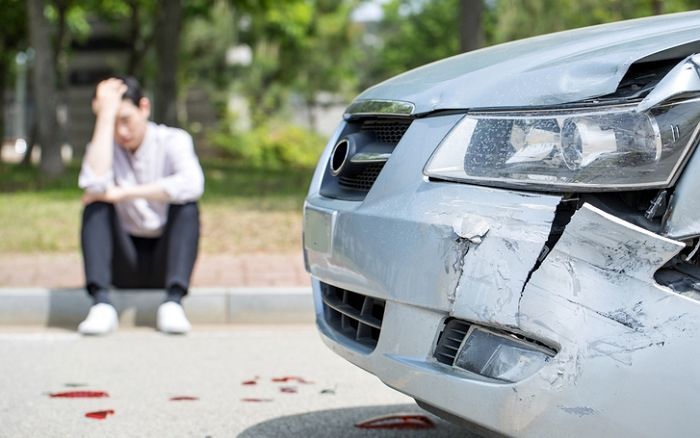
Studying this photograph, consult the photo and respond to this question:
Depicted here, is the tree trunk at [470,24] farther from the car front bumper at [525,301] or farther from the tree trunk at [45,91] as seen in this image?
the car front bumper at [525,301]

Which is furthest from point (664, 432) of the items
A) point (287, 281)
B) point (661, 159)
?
point (287, 281)

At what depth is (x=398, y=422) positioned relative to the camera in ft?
13.0

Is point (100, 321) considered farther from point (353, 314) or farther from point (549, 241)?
point (549, 241)

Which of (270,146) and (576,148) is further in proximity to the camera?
(270,146)

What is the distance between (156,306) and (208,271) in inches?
56.1

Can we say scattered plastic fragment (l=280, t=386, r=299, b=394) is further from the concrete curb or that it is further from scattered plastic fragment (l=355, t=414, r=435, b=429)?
the concrete curb

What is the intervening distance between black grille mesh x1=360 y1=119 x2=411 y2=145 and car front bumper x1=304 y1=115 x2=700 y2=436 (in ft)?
0.57

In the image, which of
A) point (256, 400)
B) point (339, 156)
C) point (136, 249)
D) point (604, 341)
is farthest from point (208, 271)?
point (604, 341)

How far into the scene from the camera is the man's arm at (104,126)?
232 inches

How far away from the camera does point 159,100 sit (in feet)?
66.5

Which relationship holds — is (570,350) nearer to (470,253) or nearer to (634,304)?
(634,304)

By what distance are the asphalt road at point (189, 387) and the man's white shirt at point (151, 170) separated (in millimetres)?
639

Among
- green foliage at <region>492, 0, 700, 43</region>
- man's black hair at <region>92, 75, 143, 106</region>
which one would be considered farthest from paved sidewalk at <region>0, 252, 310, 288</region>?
green foliage at <region>492, 0, 700, 43</region>

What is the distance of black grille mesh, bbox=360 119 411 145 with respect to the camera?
2.90 metres
